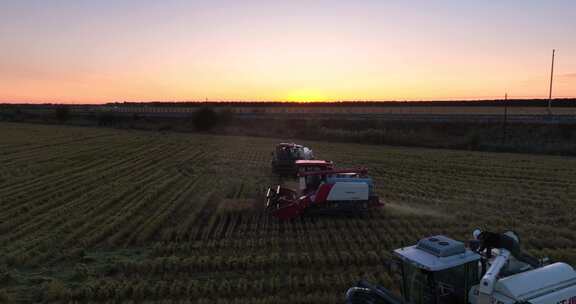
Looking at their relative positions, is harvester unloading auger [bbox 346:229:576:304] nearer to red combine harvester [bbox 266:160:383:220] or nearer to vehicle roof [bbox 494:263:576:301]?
vehicle roof [bbox 494:263:576:301]

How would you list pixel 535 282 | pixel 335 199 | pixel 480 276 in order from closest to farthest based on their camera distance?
pixel 535 282 < pixel 480 276 < pixel 335 199

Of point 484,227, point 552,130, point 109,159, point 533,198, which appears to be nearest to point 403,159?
point 533,198

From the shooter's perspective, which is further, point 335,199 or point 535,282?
point 335,199

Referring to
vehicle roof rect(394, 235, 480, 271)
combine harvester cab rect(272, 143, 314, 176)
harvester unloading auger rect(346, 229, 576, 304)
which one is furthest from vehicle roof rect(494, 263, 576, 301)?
combine harvester cab rect(272, 143, 314, 176)

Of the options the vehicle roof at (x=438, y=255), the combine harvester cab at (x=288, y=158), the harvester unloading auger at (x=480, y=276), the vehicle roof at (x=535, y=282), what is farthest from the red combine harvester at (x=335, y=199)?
the vehicle roof at (x=535, y=282)

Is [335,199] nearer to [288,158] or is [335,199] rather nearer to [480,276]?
[480,276]

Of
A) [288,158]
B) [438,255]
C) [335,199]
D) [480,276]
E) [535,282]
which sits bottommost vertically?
[335,199]

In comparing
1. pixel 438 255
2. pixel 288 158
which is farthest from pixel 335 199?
pixel 288 158

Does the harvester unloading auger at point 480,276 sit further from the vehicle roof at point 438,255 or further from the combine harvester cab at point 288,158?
the combine harvester cab at point 288,158
